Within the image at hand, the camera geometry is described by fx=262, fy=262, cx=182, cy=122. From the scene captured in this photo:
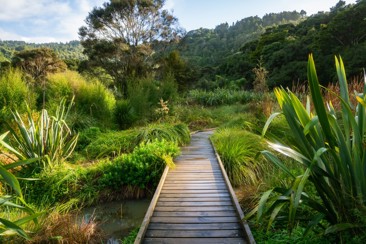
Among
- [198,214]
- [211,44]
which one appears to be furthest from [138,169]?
[211,44]

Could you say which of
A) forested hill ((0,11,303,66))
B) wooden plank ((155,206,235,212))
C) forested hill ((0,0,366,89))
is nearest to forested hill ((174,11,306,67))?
forested hill ((0,11,303,66))

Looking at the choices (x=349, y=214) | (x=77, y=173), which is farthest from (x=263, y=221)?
(x=77, y=173)

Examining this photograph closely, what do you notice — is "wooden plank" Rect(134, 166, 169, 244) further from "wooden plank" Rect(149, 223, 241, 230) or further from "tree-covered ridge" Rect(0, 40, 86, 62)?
"tree-covered ridge" Rect(0, 40, 86, 62)

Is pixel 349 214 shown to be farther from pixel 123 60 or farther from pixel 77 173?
pixel 123 60

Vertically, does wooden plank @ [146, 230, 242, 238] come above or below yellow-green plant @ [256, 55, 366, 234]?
below

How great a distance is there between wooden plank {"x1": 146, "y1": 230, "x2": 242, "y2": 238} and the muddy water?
0.98 m

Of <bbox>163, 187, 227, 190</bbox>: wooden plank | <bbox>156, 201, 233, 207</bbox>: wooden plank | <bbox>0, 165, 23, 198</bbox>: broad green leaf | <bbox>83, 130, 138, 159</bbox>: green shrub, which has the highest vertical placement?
<bbox>0, 165, 23, 198</bbox>: broad green leaf

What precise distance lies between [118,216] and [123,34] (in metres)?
18.4

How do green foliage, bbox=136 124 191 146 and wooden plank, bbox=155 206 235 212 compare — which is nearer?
wooden plank, bbox=155 206 235 212

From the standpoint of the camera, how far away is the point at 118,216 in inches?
157

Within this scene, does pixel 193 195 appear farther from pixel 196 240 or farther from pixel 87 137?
pixel 87 137

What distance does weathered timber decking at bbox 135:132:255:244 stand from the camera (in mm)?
2572

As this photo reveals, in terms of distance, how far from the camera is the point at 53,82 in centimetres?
805

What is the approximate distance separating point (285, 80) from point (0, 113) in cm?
2025
